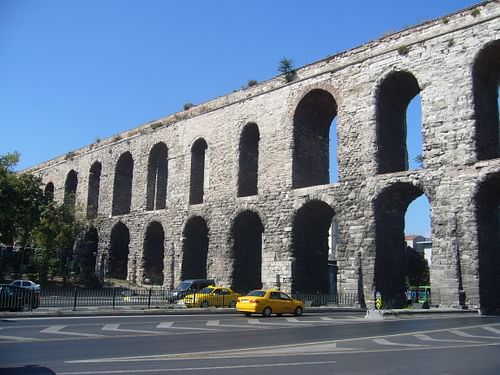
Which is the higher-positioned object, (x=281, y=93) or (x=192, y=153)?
(x=281, y=93)

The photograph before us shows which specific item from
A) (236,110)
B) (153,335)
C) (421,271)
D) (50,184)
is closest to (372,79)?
(236,110)

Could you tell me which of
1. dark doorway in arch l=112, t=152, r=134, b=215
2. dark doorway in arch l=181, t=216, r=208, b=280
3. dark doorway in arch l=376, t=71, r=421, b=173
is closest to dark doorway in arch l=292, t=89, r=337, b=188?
dark doorway in arch l=376, t=71, r=421, b=173

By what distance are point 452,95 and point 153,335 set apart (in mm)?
16012

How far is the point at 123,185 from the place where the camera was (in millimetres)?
39594

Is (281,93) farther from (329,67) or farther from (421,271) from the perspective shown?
(421,271)

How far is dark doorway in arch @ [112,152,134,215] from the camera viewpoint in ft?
128

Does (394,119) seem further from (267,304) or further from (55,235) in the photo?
(55,235)

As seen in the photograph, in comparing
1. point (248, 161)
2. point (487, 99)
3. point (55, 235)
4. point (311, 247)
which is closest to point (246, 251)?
point (311, 247)

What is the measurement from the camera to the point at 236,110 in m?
30.8

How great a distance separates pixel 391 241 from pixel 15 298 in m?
15.3

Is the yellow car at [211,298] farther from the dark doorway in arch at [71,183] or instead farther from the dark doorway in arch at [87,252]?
the dark doorway in arch at [71,183]

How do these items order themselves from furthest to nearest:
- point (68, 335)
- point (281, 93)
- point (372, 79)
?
1. point (281, 93)
2. point (372, 79)
3. point (68, 335)

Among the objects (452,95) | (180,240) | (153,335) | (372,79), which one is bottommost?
(153,335)

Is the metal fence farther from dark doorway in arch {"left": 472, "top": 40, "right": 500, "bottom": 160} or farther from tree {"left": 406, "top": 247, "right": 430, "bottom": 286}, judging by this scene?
tree {"left": 406, "top": 247, "right": 430, "bottom": 286}
